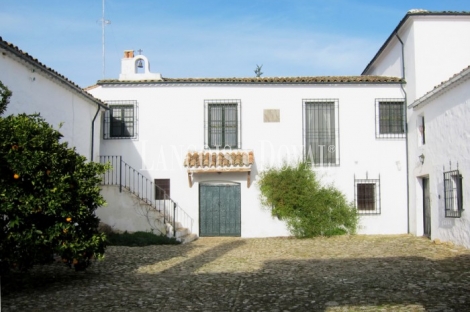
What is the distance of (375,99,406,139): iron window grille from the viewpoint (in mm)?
17000

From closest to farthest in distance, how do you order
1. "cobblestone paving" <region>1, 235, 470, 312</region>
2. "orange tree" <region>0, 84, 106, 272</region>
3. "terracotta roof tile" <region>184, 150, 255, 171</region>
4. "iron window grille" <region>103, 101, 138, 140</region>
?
1. "cobblestone paving" <region>1, 235, 470, 312</region>
2. "orange tree" <region>0, 84, 106, 272</region>
3. "terracotta roof tile" <region>184, 150, 255, 171</region>
4. "iron window grille" <region>103, 101, 138, 140</region>

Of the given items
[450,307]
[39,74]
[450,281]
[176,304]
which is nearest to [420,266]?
[450,281]

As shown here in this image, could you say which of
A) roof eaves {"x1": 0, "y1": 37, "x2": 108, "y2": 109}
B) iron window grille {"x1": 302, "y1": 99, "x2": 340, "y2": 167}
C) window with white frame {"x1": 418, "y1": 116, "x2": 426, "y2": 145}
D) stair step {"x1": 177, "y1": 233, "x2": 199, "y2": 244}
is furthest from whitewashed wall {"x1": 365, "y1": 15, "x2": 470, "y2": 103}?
roof eaves {"x1": 0, "y1": 37, "x2": 108, "y2": 109}

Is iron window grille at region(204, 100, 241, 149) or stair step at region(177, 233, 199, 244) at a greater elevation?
iron window grille at region(204, 100, 241, 149)

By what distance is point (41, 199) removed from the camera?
300 inches

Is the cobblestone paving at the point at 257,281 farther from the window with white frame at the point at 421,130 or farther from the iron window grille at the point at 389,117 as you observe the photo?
the iron window grille at the point at 389,117

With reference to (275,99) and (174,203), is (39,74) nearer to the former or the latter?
(174,203)

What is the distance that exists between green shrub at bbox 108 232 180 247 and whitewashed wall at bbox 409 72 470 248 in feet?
25.9

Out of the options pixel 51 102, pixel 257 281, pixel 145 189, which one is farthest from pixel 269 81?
pixel 257 281

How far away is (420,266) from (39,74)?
1013cm

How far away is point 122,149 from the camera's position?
17.1 metres

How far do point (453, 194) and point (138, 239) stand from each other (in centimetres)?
911

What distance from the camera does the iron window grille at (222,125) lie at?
1714 cm

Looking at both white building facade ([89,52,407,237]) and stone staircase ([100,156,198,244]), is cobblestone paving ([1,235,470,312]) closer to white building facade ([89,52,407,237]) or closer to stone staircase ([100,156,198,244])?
stone staircase ([100,156,198,244])
